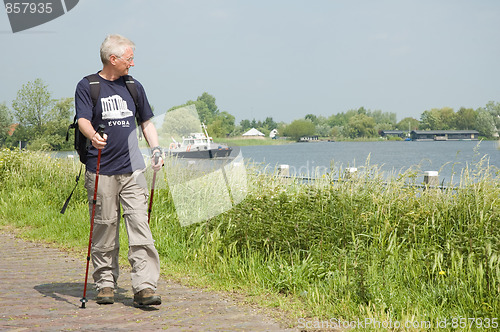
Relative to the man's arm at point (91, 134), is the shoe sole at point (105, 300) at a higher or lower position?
lower

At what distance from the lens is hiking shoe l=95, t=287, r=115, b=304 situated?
4.57 m

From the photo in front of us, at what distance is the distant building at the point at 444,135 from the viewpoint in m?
Result: 128

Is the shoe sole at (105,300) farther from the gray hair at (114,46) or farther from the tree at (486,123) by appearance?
the tree at (486,123)

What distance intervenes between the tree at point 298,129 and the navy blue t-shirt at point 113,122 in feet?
448

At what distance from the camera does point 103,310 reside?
14.5 feet

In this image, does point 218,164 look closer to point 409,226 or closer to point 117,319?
point 409,226

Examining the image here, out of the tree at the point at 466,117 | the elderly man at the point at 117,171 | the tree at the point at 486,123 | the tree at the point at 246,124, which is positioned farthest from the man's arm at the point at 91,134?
the tree at the point at 246,124

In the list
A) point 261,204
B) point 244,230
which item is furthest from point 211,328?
point 261,204

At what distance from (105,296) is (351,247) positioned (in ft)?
8.00

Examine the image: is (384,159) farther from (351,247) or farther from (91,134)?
(91,134)

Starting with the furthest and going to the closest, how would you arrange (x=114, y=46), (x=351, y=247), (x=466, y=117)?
(x=466, y=117)
(x=351, y=247)
(x=114, y=46)

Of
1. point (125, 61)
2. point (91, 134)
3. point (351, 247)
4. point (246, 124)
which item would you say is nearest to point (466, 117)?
point (246, 124)

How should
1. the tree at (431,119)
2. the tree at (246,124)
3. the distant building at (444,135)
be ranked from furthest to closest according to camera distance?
the tree at (246,124) < the tree at (431,119) < the distant building at (444,135)

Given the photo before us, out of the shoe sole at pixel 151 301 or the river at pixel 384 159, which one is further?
the river at pixel 384 159
